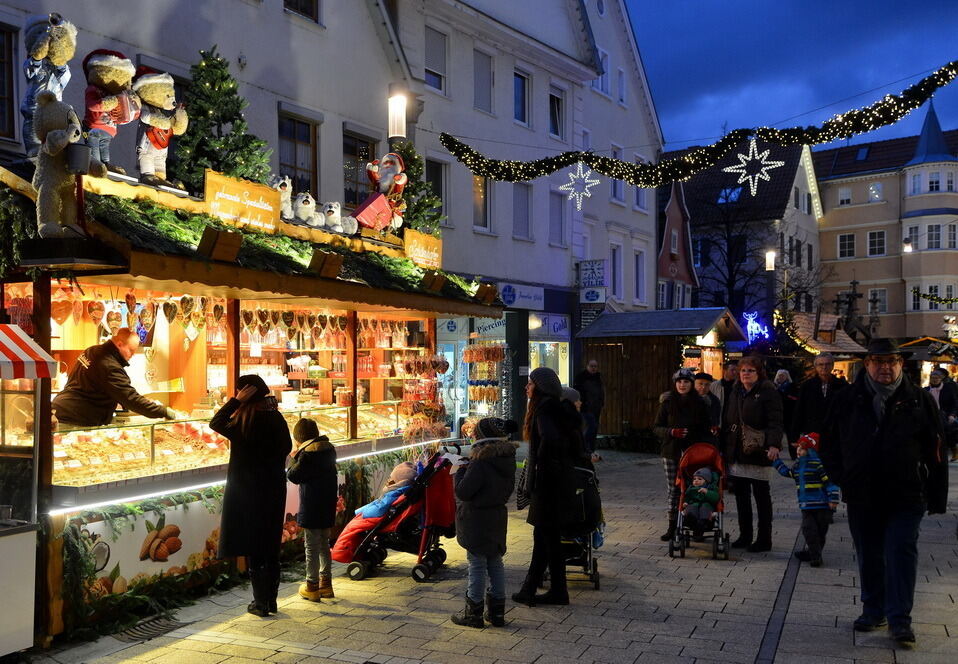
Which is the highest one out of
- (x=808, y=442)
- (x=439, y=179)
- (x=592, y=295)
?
(x=439, y=179)

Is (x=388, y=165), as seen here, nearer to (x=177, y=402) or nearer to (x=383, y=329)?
(x=383, y=329)

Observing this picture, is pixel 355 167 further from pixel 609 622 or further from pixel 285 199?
pixel 609 622

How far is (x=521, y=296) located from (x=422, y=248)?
884 centimetres

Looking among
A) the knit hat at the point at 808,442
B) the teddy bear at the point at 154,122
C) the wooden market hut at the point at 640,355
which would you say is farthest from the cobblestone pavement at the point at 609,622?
the wooden market hut at the point at 640,355

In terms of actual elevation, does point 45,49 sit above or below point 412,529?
above

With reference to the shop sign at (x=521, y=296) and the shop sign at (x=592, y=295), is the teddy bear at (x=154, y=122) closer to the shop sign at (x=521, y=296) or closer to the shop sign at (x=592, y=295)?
the shop sign at (x=521, y=296)

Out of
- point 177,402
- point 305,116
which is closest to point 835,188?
point 305,116

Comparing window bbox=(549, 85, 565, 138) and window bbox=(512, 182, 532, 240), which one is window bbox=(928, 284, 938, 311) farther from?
window bbox=(512, 182, 532, 240)

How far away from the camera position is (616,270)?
2738 centimetres

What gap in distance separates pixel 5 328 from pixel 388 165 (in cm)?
720

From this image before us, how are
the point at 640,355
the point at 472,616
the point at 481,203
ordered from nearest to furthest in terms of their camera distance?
the point at 472,616
the point at 640,355
the point at 481,203

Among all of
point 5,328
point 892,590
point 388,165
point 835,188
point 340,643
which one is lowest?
point 340,643

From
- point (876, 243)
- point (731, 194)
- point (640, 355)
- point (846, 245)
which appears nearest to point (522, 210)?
point (640, 355)

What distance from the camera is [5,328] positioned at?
6078 mm
